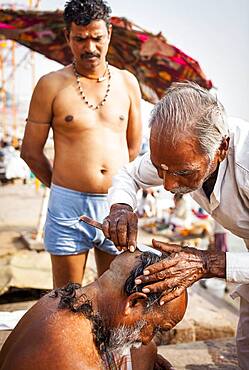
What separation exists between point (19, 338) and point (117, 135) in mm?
1699

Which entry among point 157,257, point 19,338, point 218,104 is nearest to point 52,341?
point 19,338

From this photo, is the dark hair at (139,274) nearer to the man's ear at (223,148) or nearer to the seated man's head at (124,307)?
the seated man's head at (124,307)

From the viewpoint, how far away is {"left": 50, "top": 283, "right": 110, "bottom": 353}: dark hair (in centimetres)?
171

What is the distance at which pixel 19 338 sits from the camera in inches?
65.4

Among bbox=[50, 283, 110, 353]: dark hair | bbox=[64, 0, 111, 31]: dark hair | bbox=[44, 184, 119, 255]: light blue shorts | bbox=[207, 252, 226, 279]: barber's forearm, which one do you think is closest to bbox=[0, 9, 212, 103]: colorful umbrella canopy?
bbox=[64, 0, 111, 31]: dark hair

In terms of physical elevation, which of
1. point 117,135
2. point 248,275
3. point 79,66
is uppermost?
point 79,66

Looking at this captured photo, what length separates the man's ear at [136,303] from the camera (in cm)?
172

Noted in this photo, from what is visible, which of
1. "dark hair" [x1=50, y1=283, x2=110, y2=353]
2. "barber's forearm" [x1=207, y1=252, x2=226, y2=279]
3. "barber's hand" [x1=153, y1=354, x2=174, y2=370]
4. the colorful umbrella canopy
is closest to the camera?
"dark hair" [x1=50, y1=283, x2=110, y2=353]

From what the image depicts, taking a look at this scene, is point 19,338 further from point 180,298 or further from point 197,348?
point 197,348

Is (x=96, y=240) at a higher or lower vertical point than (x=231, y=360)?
higher

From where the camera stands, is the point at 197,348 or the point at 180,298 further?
the point at 197,348

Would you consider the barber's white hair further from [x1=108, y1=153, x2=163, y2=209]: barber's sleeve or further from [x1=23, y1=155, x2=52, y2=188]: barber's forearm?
[x1=23, y1=155, x2=52, y2=188]: barber's forearm

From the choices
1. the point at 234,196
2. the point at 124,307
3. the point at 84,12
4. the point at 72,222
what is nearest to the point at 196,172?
the point at 234,196

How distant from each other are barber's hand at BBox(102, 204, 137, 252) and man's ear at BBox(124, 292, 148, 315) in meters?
0.23
